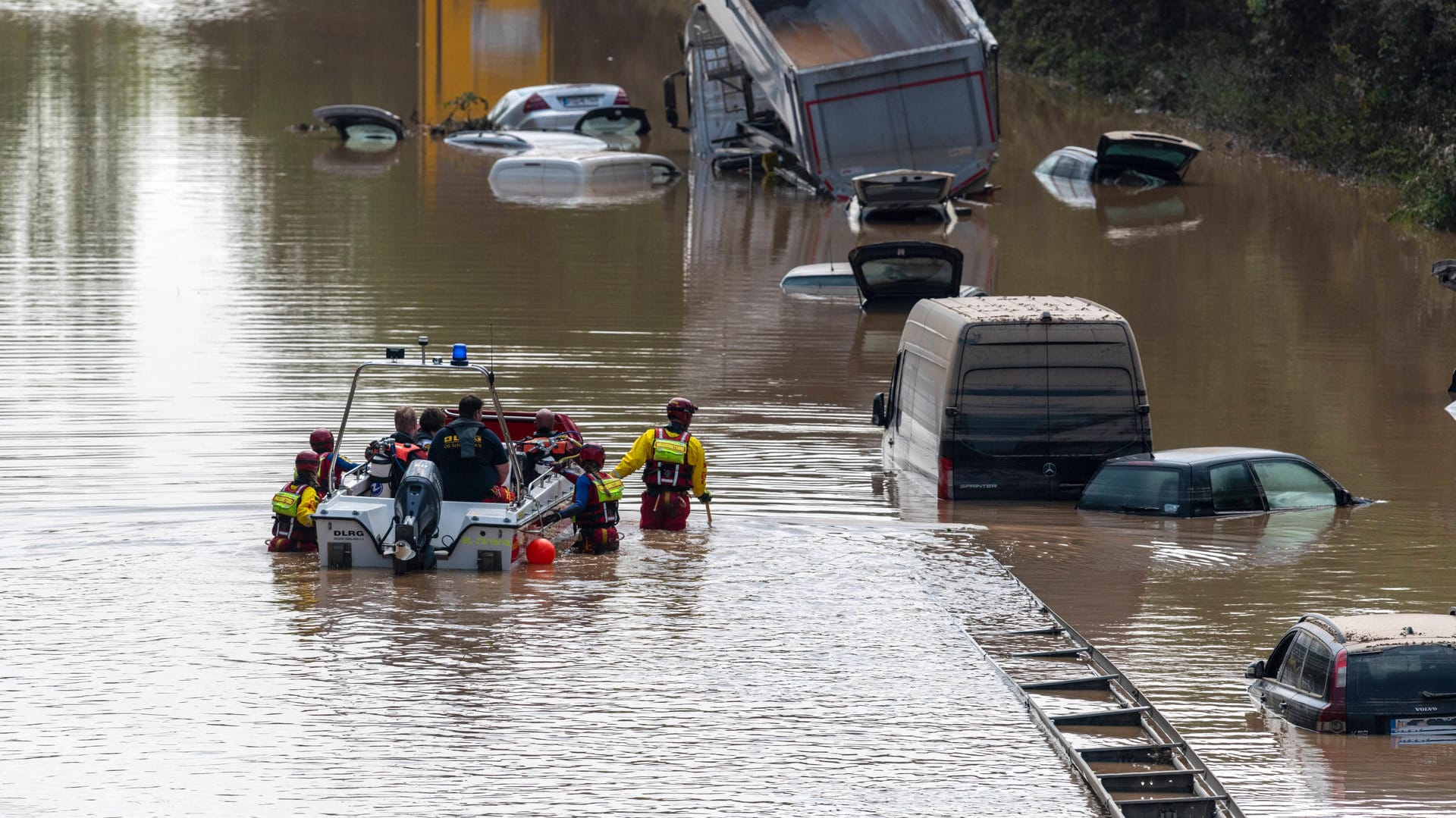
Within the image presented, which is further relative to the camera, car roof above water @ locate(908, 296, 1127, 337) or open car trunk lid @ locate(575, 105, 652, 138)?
open car trunk lid @ locate(575, 105, 652, 138)

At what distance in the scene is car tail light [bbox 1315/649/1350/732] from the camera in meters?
12.8

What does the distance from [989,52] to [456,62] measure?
36.4m

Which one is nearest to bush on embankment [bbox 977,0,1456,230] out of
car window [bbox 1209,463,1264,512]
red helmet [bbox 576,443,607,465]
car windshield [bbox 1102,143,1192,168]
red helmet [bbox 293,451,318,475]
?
car windshield [bbox 1102,143,1192,168]

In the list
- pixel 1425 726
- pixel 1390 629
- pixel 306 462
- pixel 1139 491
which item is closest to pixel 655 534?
pixel 306 462

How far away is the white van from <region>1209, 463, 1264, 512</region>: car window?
2.63 feet

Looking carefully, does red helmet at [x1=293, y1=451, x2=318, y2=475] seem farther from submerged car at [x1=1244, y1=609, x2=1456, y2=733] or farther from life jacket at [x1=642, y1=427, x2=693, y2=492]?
submerged car at [x1=1244, y1=609, x2=1456, y2=733]

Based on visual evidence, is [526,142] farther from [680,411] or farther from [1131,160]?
[680,411]

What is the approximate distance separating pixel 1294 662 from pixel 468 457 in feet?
24.5

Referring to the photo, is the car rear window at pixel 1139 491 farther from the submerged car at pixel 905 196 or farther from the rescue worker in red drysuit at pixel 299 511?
the submerged car at pixel 905 196

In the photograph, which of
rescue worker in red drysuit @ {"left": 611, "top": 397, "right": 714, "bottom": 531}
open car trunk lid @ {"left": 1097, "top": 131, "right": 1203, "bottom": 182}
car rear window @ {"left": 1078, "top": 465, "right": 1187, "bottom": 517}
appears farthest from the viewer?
open car trunk lid @ {"left": 1097, "top": 131, "right": 1203, "bottom": 182}

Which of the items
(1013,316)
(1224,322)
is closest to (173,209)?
(1224,322)

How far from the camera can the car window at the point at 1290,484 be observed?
19.9 meters

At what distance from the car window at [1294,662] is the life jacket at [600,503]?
21.4ft

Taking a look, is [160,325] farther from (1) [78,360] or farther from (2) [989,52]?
(2) [989,52]
